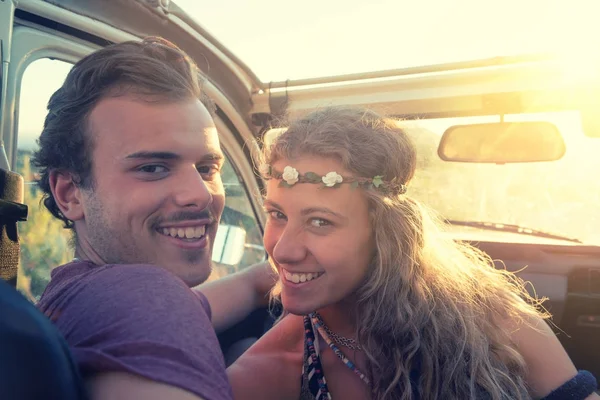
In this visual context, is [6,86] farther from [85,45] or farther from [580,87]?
[580,87]

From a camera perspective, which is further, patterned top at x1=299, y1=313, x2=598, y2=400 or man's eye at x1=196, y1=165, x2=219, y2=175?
man's eye at x1=196, y1=165, x2=219, y2=175

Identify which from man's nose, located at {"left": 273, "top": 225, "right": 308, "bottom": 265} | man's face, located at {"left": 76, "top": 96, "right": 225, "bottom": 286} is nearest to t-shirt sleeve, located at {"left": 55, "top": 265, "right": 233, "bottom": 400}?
man's face, located at {"left": 76, "top": 96, "right": 225, "bottom": 286}

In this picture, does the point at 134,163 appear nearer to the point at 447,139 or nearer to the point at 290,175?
the point at 290,175

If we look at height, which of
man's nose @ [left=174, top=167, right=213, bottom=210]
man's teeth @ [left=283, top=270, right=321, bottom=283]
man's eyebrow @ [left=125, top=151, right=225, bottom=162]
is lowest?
man's teeth @ [left=283, top=270, right=321, bottom=283]

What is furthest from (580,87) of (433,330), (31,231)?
(31,231)

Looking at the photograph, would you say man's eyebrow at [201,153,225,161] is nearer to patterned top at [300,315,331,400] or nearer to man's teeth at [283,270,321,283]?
man's teeth at [283,270,321,283]

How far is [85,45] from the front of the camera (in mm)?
2301

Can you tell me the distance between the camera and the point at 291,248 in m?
1.76

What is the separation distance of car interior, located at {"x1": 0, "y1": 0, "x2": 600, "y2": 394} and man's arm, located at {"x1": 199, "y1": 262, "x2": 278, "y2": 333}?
120mm

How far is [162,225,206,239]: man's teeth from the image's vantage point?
1.69m

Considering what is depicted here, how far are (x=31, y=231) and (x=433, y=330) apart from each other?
65.9 inches

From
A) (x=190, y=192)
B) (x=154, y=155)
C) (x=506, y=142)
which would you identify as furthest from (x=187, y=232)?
(x=506, y=142)

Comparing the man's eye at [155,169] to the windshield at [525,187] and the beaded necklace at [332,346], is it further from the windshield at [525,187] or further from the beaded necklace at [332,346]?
the windshield at [525,187]

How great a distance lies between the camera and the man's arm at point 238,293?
2307 mm
